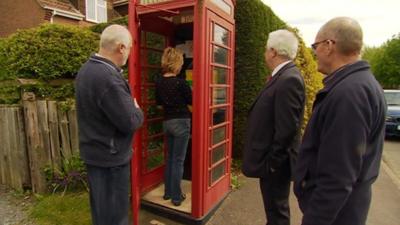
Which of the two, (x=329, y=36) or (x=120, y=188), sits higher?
(x=329, y=36)

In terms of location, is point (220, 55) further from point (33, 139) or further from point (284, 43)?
point (33, 139)

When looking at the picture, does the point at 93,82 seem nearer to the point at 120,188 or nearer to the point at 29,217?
the point at 120,188

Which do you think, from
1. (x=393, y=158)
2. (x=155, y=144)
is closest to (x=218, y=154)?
(x=155, y=144)

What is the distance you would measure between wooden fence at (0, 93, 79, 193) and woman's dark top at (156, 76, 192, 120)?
159 centimetres

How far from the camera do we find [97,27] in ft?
27.7

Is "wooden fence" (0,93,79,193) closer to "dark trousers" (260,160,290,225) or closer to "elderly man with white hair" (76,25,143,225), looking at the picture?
"elderly man with white hair" (76,25,143,225)

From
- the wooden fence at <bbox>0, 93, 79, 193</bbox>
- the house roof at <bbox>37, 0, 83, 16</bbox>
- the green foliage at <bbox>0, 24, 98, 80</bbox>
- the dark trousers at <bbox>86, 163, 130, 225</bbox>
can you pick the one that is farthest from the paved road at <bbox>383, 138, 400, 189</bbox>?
the house roof at <bbox>37, 0, 83, 16</bbox>

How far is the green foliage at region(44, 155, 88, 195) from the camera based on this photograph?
4203 mm

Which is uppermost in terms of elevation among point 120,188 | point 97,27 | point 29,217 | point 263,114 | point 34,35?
point 97,27

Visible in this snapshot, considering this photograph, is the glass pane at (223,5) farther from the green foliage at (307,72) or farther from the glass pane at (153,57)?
the green foliage at (307,72)

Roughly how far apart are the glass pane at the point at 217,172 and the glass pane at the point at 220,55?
4.64 ft

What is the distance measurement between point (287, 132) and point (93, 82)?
1549 millimetres

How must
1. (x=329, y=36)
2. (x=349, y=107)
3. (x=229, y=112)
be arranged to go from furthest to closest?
(x=229, y=112) < (x=329, y=36) < (x=349, y=107)

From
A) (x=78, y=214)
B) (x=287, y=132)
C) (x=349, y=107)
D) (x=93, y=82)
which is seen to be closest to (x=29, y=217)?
(x=78, y=214)
